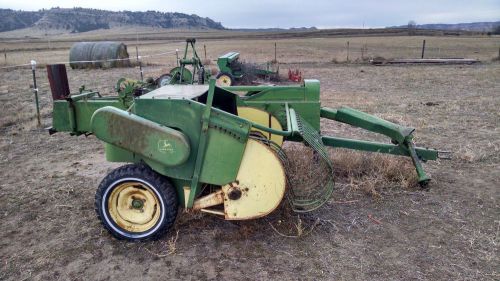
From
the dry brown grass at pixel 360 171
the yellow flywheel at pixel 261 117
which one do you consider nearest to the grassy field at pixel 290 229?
the dry brown grass at pixel 360 171

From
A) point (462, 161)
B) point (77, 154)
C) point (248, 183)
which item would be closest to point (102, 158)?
point (77, 154)

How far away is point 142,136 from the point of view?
11.9ft

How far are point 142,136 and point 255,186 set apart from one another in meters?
1.06

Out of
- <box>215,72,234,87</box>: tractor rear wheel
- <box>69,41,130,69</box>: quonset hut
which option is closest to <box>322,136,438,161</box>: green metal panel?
<box>215,72,234,87</box>: tractor rear wheel

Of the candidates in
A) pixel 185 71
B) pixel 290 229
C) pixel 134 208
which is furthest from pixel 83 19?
pixel 290 229

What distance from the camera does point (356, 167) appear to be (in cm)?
570

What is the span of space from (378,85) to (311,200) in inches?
433

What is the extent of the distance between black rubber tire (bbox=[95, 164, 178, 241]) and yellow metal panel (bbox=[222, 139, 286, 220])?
1.64 ft

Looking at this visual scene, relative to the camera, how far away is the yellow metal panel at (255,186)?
3.70 m

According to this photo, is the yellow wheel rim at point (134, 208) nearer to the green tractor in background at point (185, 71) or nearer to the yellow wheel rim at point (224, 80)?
the green tractor in background at point (185, 71)

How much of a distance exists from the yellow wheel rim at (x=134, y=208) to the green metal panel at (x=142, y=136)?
443mm

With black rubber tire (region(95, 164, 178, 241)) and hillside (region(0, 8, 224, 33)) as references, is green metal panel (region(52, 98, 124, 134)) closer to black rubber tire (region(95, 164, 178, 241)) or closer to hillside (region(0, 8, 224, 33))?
black rubber tire (region(95, 164, 178, 241))

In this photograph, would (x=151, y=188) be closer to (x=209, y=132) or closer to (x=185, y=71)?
(x=209, y=132)

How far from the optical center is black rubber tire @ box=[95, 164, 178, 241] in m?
3.78
